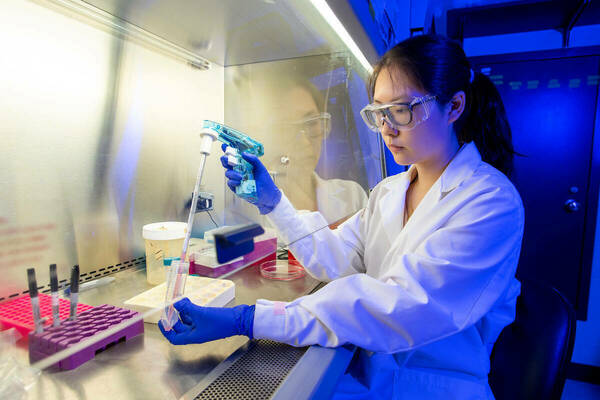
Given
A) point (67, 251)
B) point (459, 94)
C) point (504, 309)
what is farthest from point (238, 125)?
point (504, 309)

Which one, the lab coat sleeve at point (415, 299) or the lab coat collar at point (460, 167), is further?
the lab coat collar at point (460, 167)

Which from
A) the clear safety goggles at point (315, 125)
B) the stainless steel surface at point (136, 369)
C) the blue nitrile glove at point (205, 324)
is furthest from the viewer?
the clear safety goggles at point (315, 125)

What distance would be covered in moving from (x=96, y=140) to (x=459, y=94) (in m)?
1.17

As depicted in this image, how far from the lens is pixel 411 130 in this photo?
44.8 inches

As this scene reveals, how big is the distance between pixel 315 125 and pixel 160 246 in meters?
0.66

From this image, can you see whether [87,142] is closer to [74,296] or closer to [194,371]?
[74,296]

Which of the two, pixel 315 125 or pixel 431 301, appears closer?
pixel 431 301

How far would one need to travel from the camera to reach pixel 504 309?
1.11 m

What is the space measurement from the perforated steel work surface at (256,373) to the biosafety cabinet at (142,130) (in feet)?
0.11

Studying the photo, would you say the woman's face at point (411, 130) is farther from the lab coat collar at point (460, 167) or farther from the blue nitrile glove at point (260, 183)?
the blue nitrile glove at point (260, 183)

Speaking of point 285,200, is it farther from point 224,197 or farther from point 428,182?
point 428,182

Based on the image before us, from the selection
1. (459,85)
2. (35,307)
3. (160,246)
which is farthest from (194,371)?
(459,85)

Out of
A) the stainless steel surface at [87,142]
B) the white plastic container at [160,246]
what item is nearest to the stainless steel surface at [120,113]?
the stainless steel surface at [87,142]

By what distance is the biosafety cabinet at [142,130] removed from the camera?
791 millimetres
